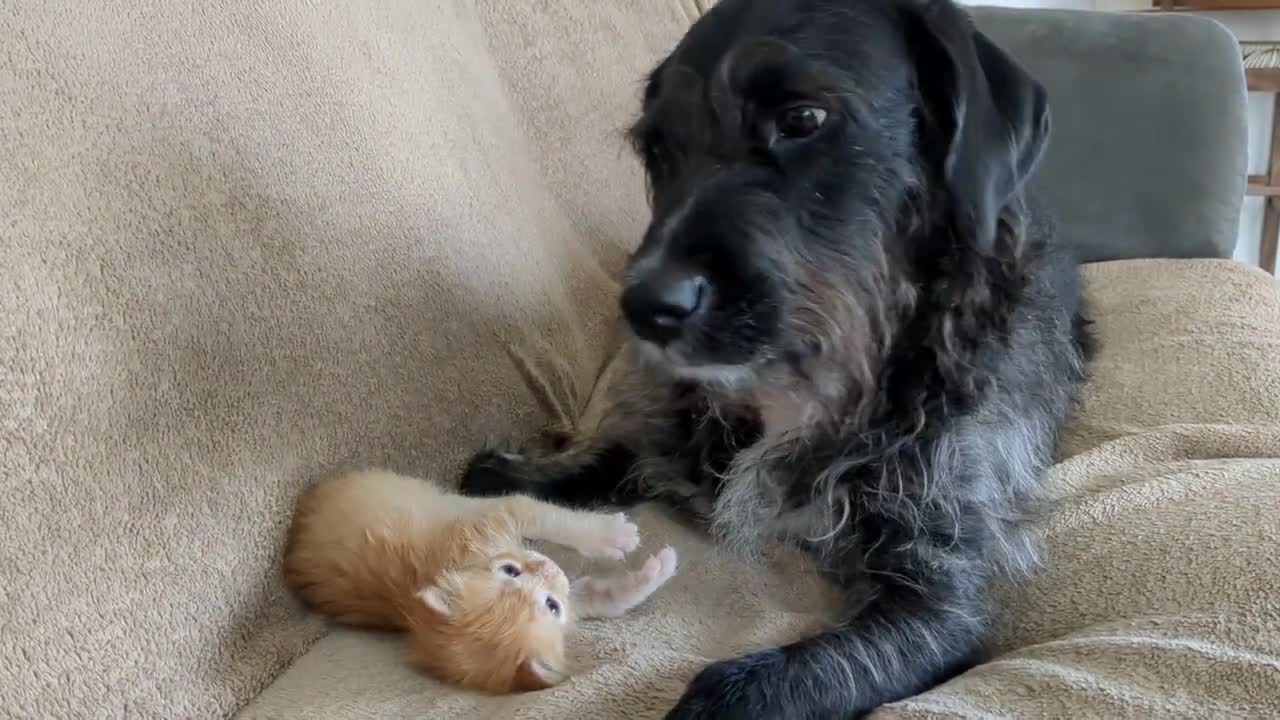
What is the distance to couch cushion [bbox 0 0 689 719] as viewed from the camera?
0.98m

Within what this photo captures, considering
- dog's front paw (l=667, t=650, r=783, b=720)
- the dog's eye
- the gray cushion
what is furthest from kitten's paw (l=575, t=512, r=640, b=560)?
the gray cushion

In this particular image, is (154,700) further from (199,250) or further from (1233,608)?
(1233,608)

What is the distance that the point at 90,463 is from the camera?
101 centimetres

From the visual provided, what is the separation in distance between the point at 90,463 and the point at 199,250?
29 cm

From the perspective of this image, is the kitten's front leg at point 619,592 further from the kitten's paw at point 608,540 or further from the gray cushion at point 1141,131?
the gray cushion at point 1141,131

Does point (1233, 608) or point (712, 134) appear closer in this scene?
point (1233, 608)

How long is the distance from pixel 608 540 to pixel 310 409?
401 millimetres

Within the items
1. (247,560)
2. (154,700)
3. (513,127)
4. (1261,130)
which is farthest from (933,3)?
(1261,130)

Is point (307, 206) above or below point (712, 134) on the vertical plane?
above

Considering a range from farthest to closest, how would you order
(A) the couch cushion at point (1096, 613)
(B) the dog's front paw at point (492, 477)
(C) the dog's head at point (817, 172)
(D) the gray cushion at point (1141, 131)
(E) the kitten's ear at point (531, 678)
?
(D) the gray cushion at point (1141, 131), (B) the dog's front paw at point (492, 477), (C) the dog's head at point (817, 172), (E) the kitten's ear at point (531, 678), (A) the couch cushion at point (1096, 613)

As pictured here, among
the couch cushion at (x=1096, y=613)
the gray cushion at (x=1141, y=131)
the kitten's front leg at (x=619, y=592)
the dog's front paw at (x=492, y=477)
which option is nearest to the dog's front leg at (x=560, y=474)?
the dog's front paw at (x=492, y=477)

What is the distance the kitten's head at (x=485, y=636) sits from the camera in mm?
1044

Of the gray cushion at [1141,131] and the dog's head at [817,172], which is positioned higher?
the dog's head at [817,172]

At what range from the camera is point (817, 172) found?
1220mm
